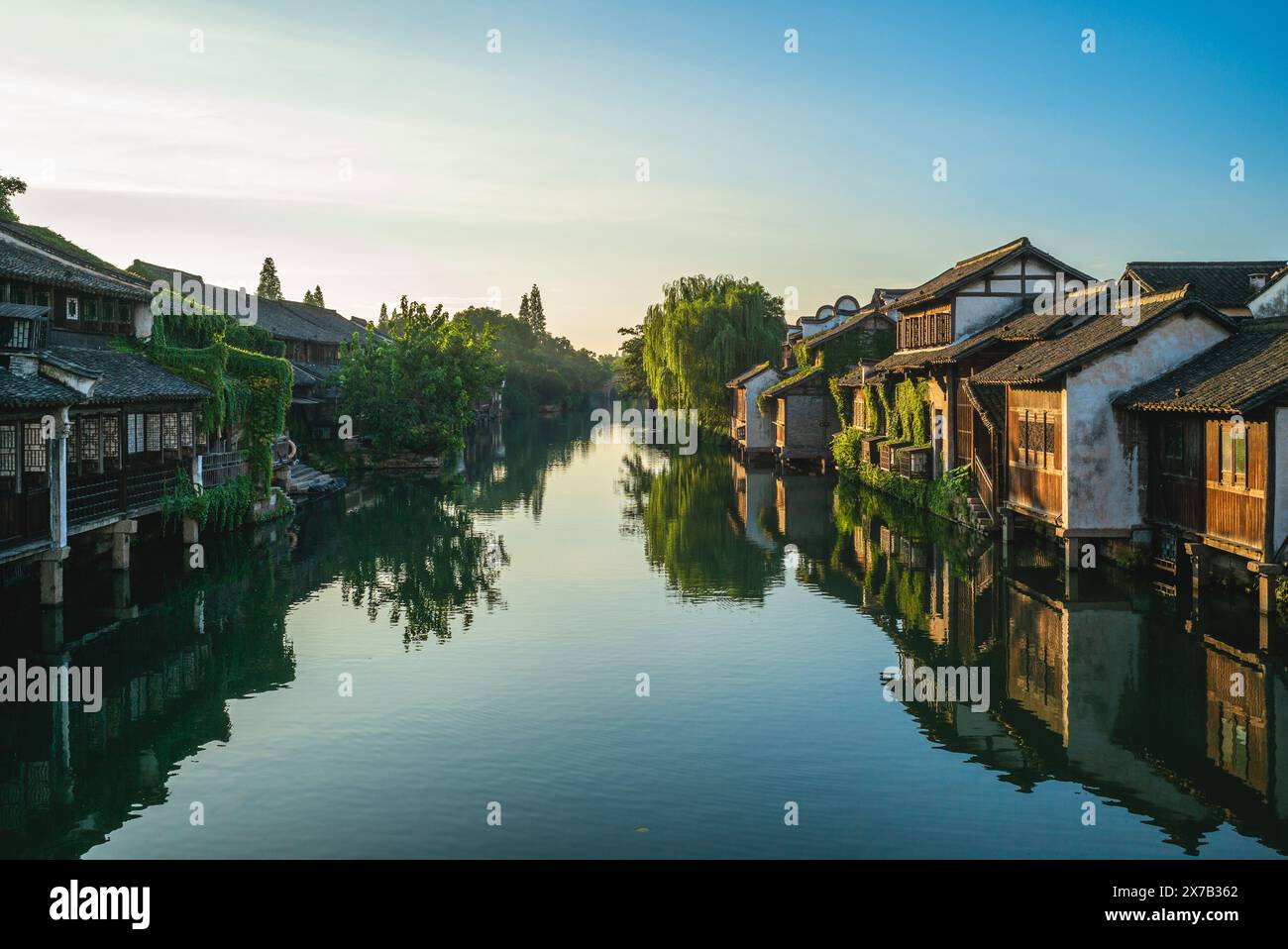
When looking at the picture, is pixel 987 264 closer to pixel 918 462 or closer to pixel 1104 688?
pixel 918 462

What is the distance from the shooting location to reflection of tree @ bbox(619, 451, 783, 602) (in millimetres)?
28125

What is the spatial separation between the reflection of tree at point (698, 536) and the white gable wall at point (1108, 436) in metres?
7.33

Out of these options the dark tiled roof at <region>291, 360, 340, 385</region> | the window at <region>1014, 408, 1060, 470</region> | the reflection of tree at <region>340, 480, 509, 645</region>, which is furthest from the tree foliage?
the window at <region>1014, 408, 1060, 470</region>

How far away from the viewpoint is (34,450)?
22.9 metres

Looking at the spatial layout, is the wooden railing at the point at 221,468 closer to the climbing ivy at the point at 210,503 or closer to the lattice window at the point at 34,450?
the climbing ivy at the point at 210,503

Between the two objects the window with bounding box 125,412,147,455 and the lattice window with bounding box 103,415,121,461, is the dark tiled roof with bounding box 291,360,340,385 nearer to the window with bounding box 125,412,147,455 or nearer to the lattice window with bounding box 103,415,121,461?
the window with bounding box 125,412,147,455

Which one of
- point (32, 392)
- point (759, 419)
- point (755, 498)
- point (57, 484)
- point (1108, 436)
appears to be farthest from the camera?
point (759, 419)

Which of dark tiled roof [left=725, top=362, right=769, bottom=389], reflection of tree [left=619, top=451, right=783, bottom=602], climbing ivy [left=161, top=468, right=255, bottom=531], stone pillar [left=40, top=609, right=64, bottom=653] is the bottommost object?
stone pillar [left=40, top=609, right=64, bottom=653]

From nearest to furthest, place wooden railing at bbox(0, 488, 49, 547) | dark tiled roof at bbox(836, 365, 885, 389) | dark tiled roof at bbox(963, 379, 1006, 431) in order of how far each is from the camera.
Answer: wooden railing at bbox(0, 488, 49, 547) < dark tiled roof at bbox(963, 379, 1006, 431) < dark tiled roof at bbox(836, 365, 885, 389)

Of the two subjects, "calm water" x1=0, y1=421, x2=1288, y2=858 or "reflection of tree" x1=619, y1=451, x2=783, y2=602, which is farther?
"reflection of tree" x1=619, y1=451, x2=783, y2=602

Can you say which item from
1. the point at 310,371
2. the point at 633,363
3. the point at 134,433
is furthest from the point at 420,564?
the point at 633,363

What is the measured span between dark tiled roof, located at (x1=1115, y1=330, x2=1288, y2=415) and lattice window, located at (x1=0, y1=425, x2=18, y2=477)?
22537mm

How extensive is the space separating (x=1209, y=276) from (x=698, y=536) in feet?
55.7
